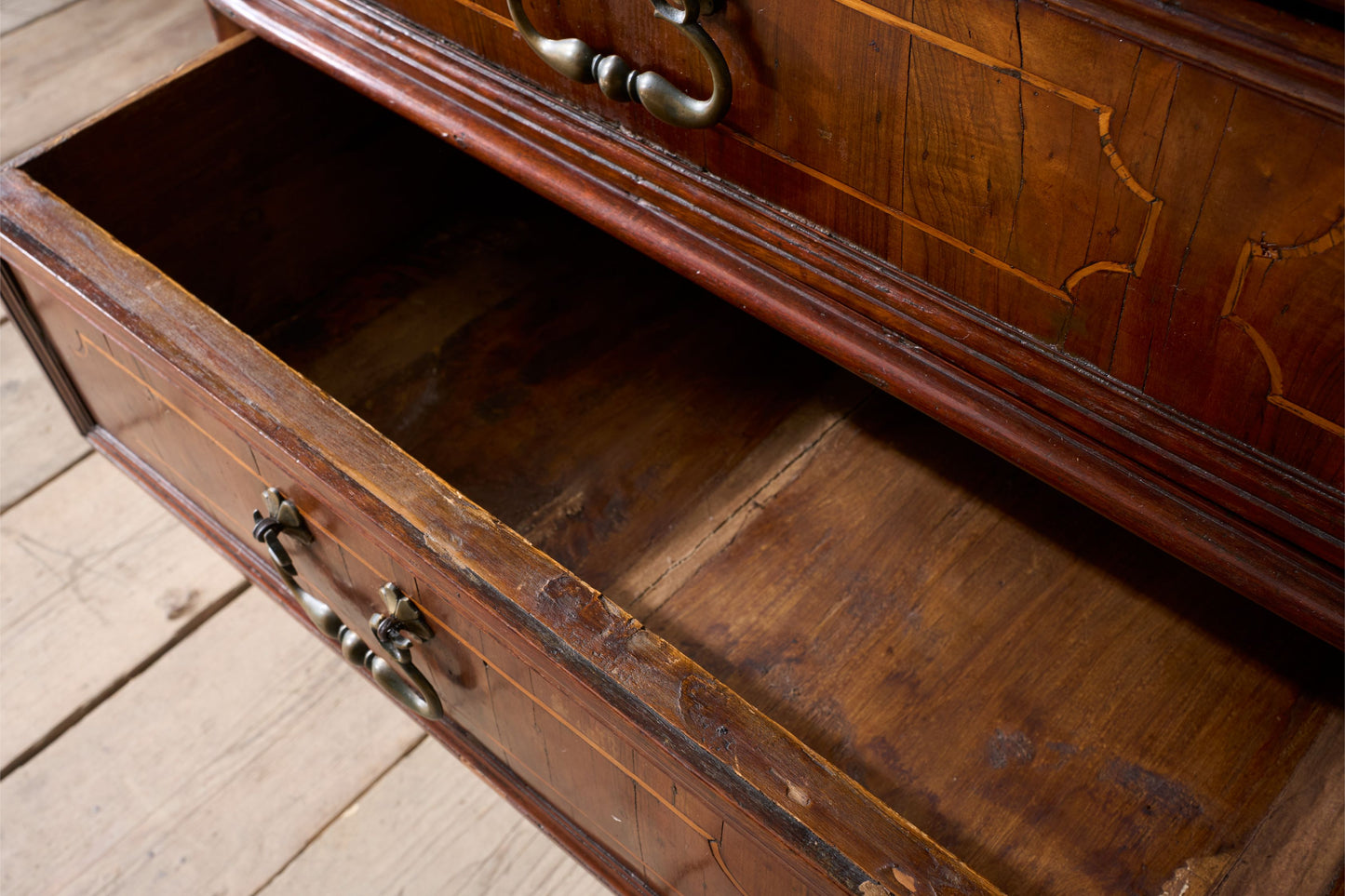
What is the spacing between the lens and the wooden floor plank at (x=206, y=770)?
0.80m

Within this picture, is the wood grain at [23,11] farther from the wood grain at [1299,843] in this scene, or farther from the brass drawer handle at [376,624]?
the wood grain at [1299,843]

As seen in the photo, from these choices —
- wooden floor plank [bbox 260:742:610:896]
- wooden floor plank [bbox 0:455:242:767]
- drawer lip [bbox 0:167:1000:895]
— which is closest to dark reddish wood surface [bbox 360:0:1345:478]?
drawer lip [bbox 0:167:1000:895]

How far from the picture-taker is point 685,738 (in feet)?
1.66

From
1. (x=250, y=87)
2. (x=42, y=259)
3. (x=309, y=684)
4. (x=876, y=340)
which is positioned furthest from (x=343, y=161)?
(x=876, y=340)

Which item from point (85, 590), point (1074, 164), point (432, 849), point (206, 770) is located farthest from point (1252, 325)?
point (85, 590)

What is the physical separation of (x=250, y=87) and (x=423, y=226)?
0.60 ft

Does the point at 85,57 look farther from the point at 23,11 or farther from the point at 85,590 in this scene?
the point at 85,590

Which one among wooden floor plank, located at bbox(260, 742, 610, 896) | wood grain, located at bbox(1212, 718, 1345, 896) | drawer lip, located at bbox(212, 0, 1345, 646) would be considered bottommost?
wooden floor plank, located at bbox(260, 742, 610, 896)

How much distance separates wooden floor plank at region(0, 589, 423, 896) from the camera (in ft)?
2.64

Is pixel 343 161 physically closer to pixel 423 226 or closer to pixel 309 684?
pixel 423 226

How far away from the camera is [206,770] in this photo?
2.78ft

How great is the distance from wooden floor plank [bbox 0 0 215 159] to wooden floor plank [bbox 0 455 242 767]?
0.45m

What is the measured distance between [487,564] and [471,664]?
11 cm

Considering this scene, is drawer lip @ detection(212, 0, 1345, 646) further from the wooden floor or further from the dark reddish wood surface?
the wooden floor
